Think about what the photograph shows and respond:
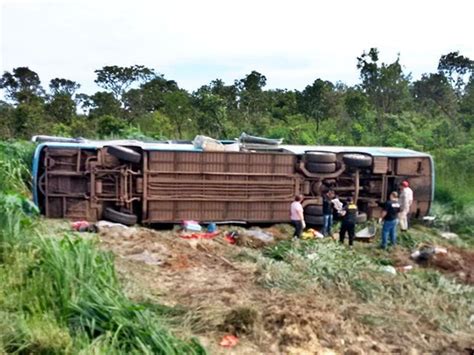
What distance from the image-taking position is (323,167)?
1460cm

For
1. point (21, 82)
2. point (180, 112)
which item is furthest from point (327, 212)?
point (21, 82)

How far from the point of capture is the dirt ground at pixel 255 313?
19.3ft

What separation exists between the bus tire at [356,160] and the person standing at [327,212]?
3.53ft

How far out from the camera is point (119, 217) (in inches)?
520

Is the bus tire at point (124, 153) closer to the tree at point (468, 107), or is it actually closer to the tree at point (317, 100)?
the tree at point (317, 100)

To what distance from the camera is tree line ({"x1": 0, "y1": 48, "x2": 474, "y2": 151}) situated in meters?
24.5

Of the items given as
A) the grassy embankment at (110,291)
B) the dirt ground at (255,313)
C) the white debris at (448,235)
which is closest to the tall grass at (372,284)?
the grassy embankment at (110,291)

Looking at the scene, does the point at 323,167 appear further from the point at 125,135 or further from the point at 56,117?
the point at 56,117

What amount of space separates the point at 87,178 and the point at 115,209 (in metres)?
0.92

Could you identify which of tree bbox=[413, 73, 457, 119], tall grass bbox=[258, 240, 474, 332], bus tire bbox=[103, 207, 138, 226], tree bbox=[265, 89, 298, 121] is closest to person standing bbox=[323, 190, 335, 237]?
tall grass bbox=[258, 240, 474, 332]

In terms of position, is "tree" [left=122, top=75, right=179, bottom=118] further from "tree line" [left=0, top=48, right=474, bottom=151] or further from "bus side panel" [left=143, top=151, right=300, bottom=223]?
"bus side panel" [left=143, top=151, right=300, bottom=223]

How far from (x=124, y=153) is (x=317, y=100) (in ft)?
56.6

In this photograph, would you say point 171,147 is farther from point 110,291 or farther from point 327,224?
point 110,291

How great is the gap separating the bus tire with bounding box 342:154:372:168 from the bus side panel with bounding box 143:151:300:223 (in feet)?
4.45
